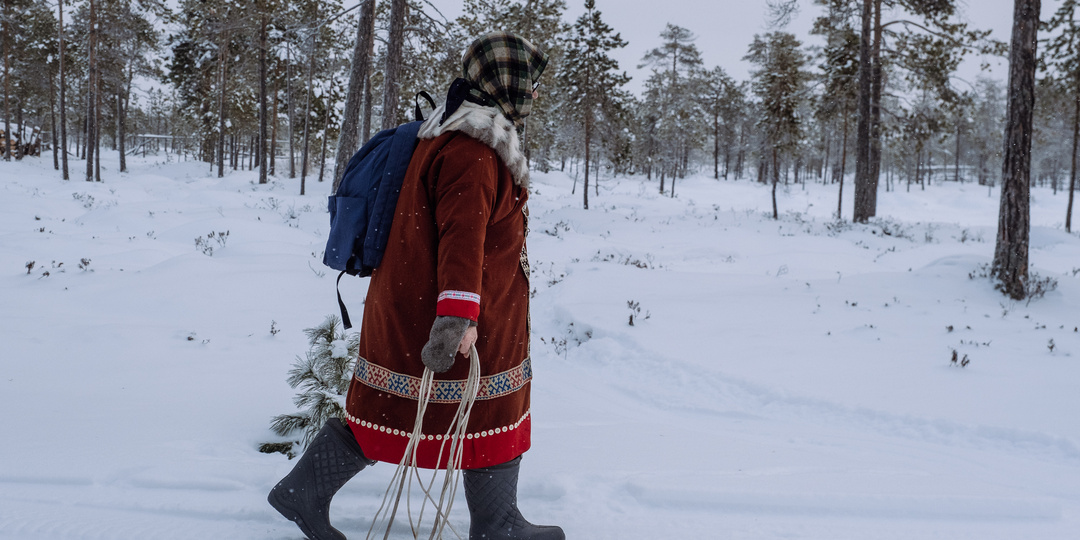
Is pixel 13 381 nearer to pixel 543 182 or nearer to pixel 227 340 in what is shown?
pixel 227 340

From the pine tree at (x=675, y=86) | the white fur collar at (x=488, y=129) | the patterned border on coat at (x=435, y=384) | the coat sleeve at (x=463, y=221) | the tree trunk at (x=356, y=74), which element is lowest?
the patterned border on coat at (x=435, y=384)

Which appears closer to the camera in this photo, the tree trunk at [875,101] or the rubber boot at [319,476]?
the rubber boot at [319,476]

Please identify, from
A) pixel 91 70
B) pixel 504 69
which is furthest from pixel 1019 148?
pixel 91 70

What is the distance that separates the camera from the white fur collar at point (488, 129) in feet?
6.36

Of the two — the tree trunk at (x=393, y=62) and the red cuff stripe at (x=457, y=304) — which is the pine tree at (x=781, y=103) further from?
the red cuff stripe at (x=457, y=304)

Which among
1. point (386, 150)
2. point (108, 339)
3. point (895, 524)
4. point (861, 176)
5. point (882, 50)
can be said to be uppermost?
point (882, 50)

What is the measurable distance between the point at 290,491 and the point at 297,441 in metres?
1.15

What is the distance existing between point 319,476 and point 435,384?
0.60 m

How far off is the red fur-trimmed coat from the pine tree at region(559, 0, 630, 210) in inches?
905

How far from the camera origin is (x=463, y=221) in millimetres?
1851

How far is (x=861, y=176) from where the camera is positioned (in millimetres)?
18438

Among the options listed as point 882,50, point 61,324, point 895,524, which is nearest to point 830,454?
point 895,524

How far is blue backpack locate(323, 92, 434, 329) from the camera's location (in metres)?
2.06

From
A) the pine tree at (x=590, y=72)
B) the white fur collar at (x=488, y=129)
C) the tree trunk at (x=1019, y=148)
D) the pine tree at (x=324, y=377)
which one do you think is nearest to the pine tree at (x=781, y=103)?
the pine tree at (x=590, y=72)
